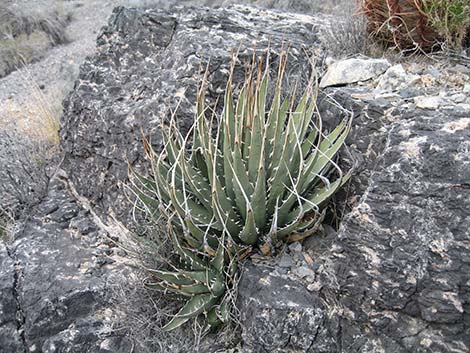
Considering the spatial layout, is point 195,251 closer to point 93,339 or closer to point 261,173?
point 261,173

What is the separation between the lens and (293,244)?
122 inches

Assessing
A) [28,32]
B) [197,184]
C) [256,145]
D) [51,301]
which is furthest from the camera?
[28,32]

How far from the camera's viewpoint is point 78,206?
4.19 m

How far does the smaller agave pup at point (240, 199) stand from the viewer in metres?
2.93

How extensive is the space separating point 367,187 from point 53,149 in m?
3.26

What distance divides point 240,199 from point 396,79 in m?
1.37

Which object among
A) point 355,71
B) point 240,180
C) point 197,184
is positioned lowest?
point 197,184

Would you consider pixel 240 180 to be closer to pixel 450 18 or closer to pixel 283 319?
pixel 283 319

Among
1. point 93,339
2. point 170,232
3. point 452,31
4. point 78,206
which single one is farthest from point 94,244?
point 452,31

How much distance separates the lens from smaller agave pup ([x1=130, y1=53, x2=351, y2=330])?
2.93 meters

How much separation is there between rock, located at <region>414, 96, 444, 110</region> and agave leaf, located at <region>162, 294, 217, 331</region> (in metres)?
1.63

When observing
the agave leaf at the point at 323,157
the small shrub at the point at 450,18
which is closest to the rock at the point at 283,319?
the agave leaf at the point at 323,157

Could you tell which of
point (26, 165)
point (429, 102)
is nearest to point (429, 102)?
point (429, 102)

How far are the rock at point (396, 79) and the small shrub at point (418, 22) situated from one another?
0.35m
